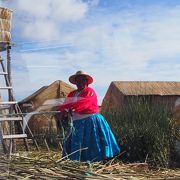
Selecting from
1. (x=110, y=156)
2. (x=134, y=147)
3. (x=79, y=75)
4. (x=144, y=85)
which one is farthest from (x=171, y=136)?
(x=144, y=85)

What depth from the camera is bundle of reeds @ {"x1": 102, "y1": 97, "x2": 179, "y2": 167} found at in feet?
22.6

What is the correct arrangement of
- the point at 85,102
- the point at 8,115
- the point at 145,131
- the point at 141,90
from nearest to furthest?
the point at 8,115 → the point at 85,102 → the point at 145,131 → the point at 141,90

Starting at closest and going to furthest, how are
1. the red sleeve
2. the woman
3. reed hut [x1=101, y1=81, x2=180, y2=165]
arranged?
the red sleeve
the woman
reed hut [x1=101, y1=81, x2=180, y2=165]

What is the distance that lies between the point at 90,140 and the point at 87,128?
0.45 feet

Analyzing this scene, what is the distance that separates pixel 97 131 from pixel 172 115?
9.54 ft

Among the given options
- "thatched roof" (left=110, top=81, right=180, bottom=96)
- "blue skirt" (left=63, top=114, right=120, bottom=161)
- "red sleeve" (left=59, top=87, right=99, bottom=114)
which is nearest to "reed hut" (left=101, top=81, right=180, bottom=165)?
"thatched roof" (left=110, top=81, right=180, bottom=96)

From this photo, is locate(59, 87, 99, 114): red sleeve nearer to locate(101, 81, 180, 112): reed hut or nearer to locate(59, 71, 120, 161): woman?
locate(59, 71, 120, 161): woman

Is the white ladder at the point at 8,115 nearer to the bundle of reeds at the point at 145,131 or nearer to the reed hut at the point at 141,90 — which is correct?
the bundle of reeds at the point at 145,131

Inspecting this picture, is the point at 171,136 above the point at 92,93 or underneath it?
underneath

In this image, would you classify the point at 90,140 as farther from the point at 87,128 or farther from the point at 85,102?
the point at 85,102

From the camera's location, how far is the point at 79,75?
5016 millimetres

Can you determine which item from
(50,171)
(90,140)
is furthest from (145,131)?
(50,171)

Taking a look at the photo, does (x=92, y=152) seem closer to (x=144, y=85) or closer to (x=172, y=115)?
(x=172, y=115)

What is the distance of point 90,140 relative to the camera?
513cm
